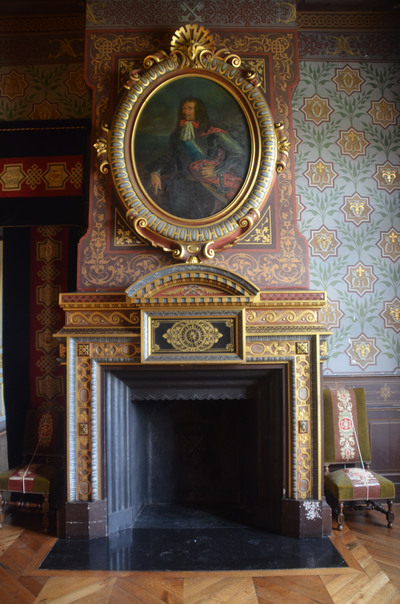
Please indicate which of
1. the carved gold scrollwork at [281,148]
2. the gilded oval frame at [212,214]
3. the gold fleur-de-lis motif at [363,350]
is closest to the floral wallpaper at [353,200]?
the gold fleur-de-lis motif at [363,350]

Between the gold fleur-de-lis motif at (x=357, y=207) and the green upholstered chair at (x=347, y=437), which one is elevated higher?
the gold fleur-de-lis motif at (x=357, y=207)

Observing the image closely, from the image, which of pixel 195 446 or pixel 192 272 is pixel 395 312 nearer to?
pixel 192 272

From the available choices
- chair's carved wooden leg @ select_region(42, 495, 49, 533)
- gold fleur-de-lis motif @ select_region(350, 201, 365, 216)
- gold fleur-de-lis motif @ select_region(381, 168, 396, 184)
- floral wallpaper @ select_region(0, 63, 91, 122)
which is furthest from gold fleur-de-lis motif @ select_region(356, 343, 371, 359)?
floral wallpaper @ select_region(0, 63, 91, 122)

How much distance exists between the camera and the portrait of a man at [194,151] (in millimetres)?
3236

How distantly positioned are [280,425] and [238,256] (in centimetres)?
123

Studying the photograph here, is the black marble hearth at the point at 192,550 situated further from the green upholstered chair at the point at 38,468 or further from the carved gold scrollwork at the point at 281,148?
the carved gold scrollwork at the point at 281,148

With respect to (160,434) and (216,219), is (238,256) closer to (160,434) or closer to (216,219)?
(216,219)

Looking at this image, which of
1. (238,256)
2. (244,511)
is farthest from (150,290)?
(244,511)

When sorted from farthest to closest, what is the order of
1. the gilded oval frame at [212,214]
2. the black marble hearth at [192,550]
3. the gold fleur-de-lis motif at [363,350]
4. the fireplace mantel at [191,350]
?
the gold fleur-de-lis motif at [363,350]
the gilded oval frame at [212,214]
the fireplace mantel at [191,350]
the black marble hearth at [192,550]

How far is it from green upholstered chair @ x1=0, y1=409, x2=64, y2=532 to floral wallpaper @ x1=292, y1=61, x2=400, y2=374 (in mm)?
2286

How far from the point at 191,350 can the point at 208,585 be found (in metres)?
1.39

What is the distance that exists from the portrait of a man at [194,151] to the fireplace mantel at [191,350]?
1.82ft

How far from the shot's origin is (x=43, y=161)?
3.74 meters

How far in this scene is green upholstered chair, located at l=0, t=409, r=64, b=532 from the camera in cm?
328
